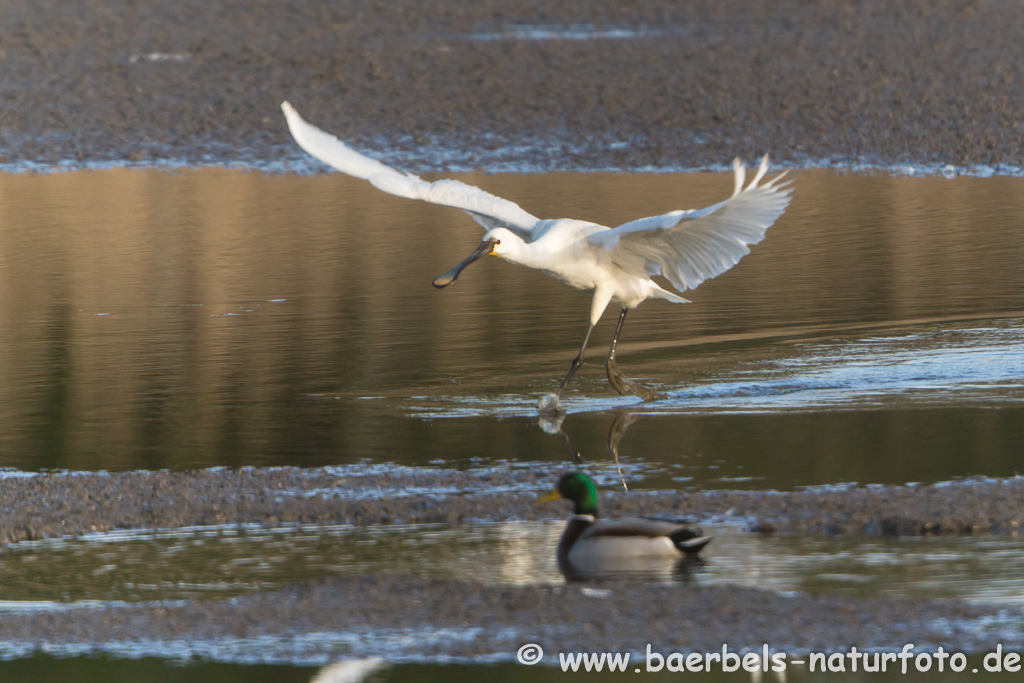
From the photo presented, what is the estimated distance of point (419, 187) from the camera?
10188 millimetres

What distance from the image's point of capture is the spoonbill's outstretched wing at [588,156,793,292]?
872 centimetres

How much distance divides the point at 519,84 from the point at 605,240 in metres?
12.3

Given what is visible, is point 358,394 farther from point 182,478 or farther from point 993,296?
point 993,296

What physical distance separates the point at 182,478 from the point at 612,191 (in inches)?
417

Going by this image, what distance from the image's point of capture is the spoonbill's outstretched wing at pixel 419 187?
398 inches

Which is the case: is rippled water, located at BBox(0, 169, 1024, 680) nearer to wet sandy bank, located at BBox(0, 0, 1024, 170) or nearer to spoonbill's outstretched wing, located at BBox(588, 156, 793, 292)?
spoonbill's outstretched wing, located at BBox(588, 156, 793, 292)

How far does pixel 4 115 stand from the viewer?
21562 mm

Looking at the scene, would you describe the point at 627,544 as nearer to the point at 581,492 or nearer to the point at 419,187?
the point at 581,492

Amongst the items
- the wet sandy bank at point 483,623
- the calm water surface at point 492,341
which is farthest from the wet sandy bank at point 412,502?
the wet sandy bank at point 483,623

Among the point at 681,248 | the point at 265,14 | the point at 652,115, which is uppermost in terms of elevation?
the point at 265,14

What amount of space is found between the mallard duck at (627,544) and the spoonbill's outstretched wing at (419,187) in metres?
3.78

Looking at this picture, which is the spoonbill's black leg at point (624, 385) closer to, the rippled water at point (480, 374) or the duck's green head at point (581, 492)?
the rippled water at point (480, 374)

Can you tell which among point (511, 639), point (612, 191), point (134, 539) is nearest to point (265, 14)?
point (612, 191)

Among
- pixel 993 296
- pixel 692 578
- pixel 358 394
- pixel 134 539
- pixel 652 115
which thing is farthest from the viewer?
pixel 652 115
